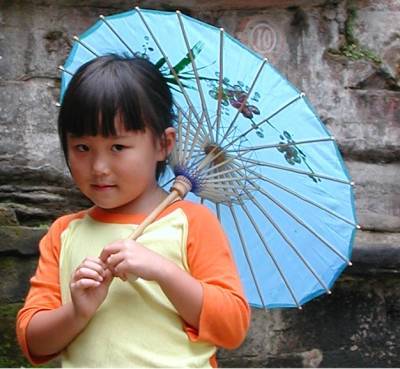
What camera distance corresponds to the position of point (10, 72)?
3580mm

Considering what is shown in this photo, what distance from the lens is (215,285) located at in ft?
7.27

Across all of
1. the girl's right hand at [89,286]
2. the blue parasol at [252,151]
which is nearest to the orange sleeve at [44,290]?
the girl's right hand at [89,286]

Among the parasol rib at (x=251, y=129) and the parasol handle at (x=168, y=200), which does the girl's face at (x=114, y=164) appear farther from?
the parasol rib at (x=251, y=129)

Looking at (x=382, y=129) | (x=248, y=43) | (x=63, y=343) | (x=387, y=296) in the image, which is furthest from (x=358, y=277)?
(x=63, y=343)

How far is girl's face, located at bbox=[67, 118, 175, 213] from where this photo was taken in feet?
7.29

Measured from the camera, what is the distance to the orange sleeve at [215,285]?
2.19 metres

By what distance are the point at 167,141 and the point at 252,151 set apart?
27cm

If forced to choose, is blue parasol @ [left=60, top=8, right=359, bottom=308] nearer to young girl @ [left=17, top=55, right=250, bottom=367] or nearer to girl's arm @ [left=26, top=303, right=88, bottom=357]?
young girl @ [left=17, top=55, right=250, bottom=367]

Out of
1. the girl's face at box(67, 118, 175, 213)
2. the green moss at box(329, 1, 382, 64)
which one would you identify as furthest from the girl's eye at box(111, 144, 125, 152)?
the green moss at box(329, 1, 382, 64)

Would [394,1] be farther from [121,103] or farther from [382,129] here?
[121,103]

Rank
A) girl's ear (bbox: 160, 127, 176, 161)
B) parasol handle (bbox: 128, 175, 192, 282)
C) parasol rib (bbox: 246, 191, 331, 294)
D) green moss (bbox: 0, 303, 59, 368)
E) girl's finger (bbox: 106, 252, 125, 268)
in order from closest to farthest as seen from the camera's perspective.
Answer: girl's finger (bbox: 106, 252, 125, 268) < parasol handle (bbox: 128, 175, 192, 282) < girl's ear (bbox: 160, 127, 176, 161) < parasol rib (bbox: 246, 191, 331, 294) < green moss (bbox: 0, 303, 59, 368)

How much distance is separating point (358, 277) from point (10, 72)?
1500mm

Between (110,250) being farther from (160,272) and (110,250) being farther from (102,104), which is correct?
(102,104)

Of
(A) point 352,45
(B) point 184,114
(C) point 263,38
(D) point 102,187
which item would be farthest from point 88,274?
(A) point 352,45
